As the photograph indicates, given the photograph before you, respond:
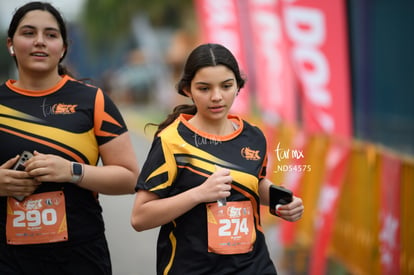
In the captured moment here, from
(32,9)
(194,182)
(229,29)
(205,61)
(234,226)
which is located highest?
(32,9)

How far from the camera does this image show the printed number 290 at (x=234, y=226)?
9.25 feet

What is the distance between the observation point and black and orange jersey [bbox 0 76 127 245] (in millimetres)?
3051

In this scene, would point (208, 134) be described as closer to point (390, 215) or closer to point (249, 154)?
point (249, 154)

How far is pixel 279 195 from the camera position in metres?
2.94

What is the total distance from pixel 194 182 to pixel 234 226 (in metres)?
0.25

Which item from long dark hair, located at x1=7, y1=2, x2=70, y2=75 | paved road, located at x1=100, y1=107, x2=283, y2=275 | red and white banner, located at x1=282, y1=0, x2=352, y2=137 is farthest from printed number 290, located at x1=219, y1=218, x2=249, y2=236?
red and white banner, located at x1=282, y1=0, x2=352, y2=137

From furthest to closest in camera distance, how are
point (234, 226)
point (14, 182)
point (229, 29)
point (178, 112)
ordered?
point (229, 29)
point (178, 112)
point (14, 182)
point (234, 226)

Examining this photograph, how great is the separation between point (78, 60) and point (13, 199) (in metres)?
33.6

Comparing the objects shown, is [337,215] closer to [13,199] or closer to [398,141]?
[13,199]

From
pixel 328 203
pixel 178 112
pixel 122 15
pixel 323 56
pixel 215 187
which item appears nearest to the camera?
pixel 215 187

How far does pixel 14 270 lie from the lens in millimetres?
3062

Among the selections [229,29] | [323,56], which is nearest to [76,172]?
[323,56]

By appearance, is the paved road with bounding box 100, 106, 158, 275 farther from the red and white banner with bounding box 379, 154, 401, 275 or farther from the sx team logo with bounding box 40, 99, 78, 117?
the sx team logo with bounding box 40, 99, 78, 117

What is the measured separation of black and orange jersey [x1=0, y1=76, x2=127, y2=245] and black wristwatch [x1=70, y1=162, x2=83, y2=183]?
0.08 meters
